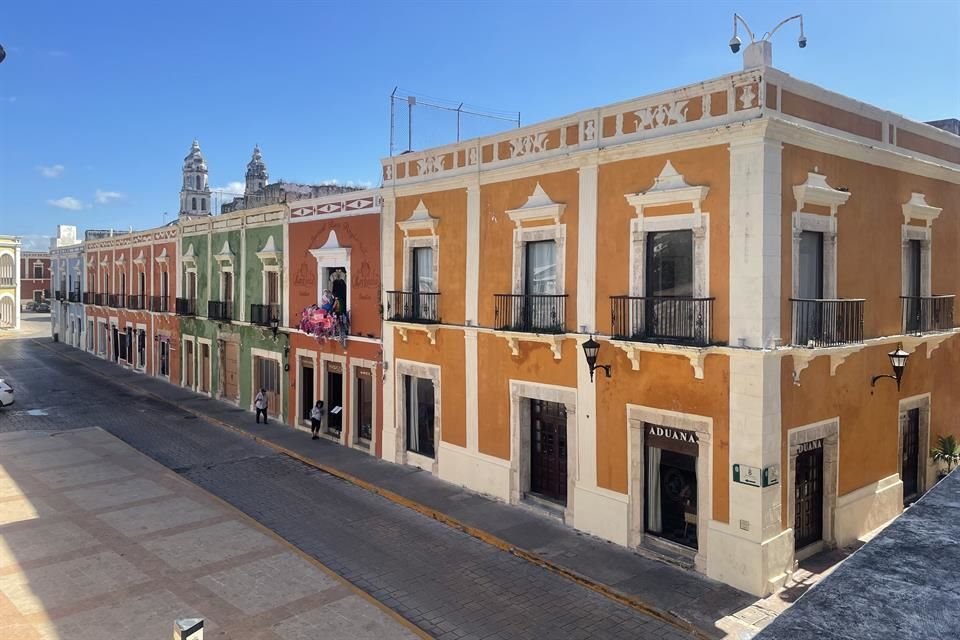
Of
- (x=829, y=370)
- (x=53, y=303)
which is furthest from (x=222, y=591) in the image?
(x=53, y=303)

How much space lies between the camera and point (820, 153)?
37.1ft

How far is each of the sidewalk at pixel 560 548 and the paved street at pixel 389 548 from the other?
0.23 meters

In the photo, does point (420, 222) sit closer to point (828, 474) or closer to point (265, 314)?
point (265, 314)

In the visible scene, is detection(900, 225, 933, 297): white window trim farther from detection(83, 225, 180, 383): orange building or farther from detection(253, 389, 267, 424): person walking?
detection(83, 225, 180, 383): orange building

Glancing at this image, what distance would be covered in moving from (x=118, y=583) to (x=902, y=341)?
14.6 meters

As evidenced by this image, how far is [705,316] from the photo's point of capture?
425 inches

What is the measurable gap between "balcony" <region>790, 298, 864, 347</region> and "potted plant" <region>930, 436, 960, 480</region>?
15.6ft

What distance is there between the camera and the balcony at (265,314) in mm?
22609

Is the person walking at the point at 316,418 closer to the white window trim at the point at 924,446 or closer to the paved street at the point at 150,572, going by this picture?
the paved street at the point at 150,572

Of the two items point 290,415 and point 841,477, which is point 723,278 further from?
point 290,415

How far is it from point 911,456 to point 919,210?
17.0ft

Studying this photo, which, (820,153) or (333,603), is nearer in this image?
(333,603)

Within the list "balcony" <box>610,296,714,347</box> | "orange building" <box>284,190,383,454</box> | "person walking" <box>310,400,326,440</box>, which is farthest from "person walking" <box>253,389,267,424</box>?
"balcony" <box>610,296,714,347</box>

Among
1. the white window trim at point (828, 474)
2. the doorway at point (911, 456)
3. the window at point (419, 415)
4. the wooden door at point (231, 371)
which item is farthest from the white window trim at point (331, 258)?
the doorway at point (911, 456)
